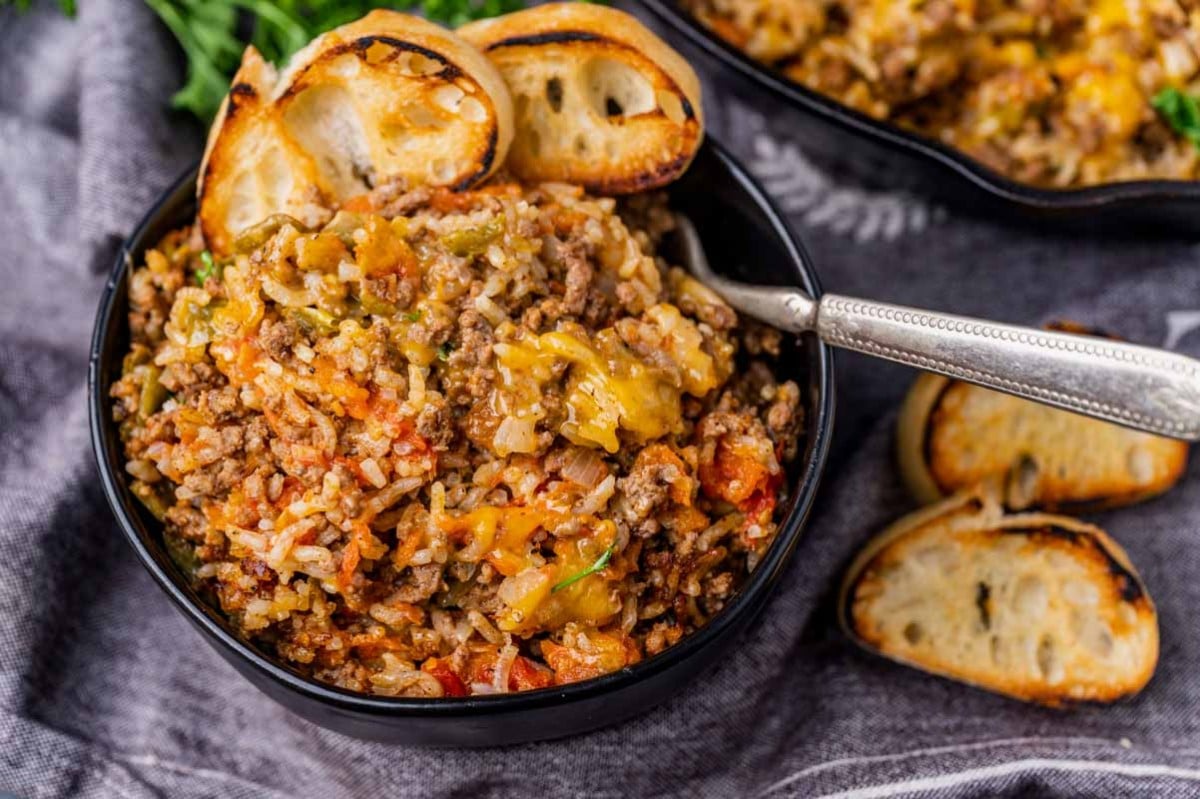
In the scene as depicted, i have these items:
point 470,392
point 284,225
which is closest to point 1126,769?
point 470,392

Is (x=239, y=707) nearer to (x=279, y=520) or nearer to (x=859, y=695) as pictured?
(x=279, y=520)

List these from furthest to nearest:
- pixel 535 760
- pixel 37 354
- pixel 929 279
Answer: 1. pixel 929 279
2. pixel 37 354
3. pixel 535 760

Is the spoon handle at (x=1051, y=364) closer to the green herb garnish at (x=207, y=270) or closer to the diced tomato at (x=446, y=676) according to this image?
the diced tomato at (x=446, y=676)

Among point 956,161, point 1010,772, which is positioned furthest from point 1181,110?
point 1010,772

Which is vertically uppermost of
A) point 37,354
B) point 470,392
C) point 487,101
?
point 487,101

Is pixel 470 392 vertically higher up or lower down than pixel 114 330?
higher up

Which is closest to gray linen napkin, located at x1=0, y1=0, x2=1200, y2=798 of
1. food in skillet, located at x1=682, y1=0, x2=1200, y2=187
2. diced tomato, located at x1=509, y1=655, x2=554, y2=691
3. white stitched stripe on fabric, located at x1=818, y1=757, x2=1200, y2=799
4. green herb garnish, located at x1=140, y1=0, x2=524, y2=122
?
white stitched stripe on fabric, located at x1=818, y1=757, x2=1200, y2=799

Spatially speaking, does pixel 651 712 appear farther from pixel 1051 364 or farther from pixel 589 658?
pixel 1051 364

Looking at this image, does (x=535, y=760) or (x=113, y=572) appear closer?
(x=535, y=760)
